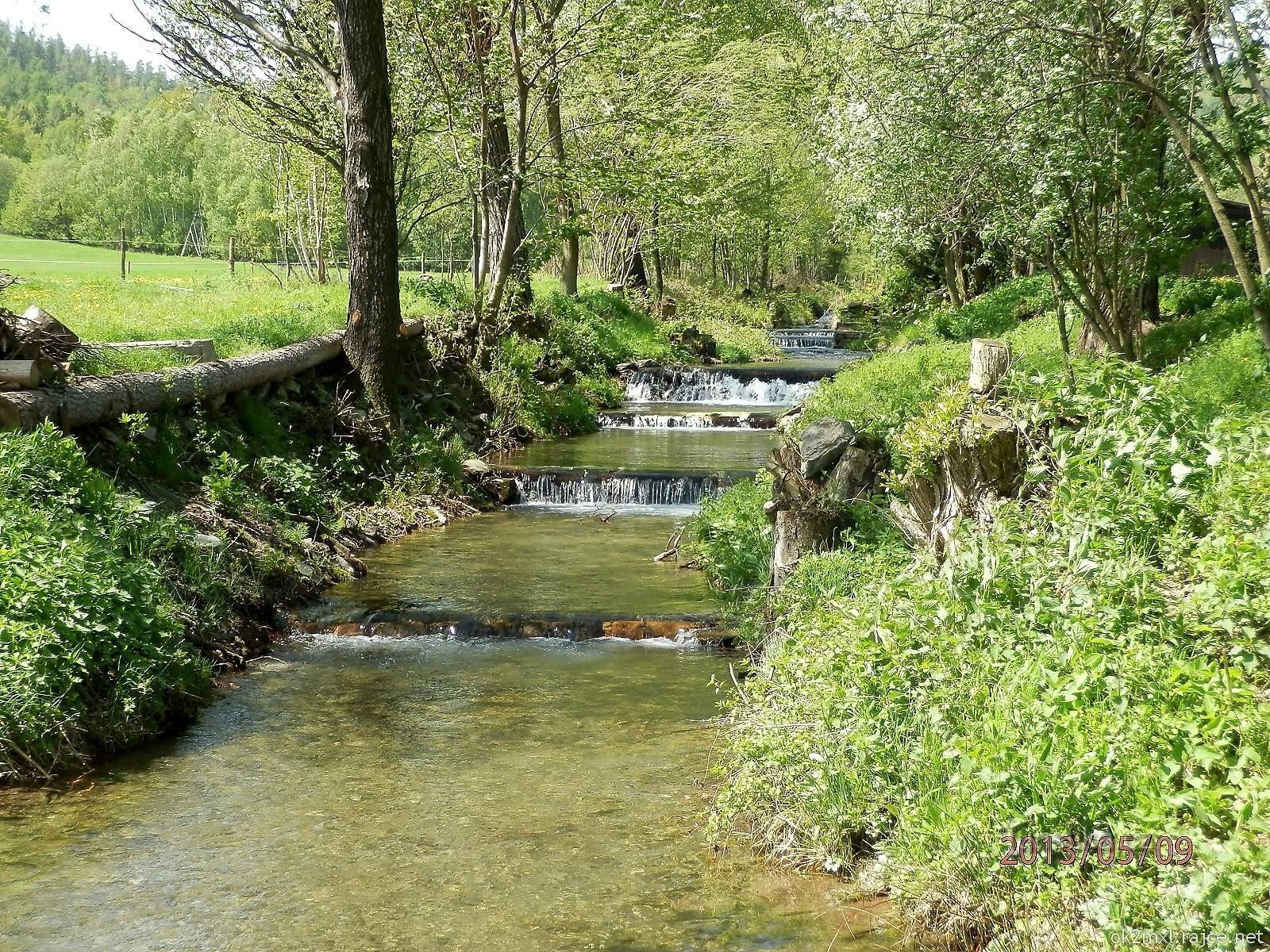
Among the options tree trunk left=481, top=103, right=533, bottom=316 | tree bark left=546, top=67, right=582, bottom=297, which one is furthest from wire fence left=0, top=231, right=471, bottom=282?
tree trunk left=481, top=103, right=533, bottom=316

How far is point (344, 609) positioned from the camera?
31.9ft

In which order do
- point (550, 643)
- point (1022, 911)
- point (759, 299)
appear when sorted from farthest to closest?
point (759, 299) < point (550, 643) < point (1022, 911)

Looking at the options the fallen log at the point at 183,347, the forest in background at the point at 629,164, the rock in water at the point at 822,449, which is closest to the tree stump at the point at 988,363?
the rock in water at the point at 822,449

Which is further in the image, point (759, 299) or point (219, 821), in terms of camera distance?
point (759, 299)

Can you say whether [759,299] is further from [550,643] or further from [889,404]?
[550,643]

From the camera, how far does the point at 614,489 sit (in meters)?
14.4

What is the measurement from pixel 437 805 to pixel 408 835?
0.37 m

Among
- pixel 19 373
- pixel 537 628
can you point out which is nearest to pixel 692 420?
pixel 537 628

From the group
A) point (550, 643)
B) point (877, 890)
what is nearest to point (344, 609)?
point (550, 643)

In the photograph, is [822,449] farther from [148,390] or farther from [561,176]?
[561,176]

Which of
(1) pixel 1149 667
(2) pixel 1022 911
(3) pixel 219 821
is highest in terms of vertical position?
(1) pixel 1149 667

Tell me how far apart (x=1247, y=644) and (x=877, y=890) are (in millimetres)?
1789

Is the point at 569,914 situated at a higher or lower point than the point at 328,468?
lower
